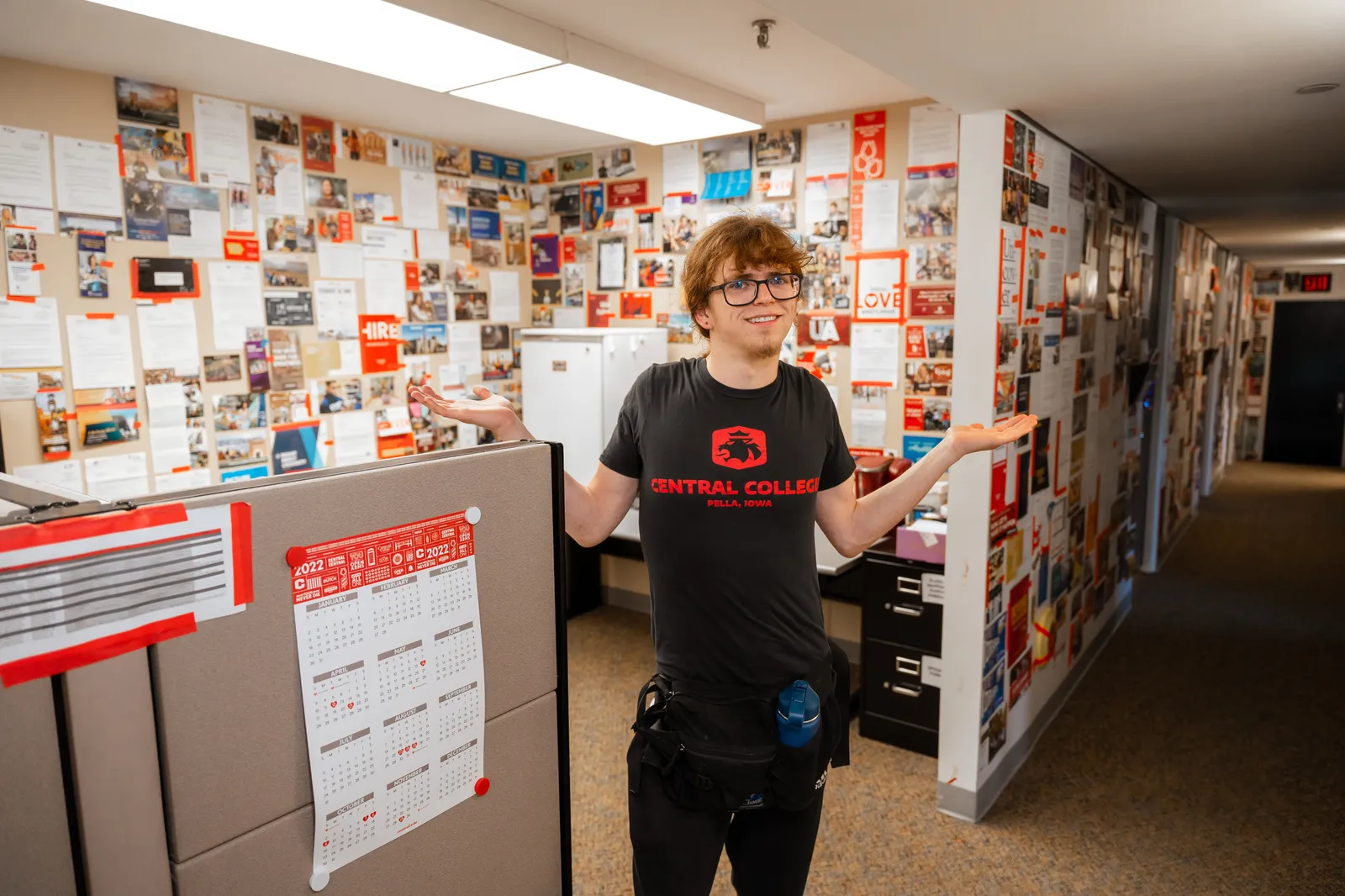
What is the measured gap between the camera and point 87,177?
9.92 feet

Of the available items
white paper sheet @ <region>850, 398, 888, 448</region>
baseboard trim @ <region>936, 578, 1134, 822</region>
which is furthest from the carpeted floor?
white paper sheet @ <region>850, 398, 888, 448</region>

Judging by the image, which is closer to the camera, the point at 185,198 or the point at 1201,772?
the point at 1201,772

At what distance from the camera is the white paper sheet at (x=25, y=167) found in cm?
283

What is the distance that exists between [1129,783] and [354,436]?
348cm

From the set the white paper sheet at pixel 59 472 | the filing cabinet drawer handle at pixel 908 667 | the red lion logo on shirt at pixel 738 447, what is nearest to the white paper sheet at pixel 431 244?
the white paper sheet at pixel 59 472

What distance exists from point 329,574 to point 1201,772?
3.34m

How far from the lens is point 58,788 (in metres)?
0.72

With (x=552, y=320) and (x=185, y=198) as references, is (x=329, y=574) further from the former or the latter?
(x=552, y=320)

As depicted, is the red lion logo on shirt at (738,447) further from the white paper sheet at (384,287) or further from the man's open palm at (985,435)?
the white paper sheet at (384,287)

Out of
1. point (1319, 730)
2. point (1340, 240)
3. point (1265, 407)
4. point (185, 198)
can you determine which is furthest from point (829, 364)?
point (1265, 407)

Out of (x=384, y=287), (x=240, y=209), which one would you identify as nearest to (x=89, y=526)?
(x=240, y=209)

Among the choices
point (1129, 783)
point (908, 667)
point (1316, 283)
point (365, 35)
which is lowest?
point (1129, 783)

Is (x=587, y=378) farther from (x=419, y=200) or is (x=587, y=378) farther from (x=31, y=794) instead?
(x=31, y=794)

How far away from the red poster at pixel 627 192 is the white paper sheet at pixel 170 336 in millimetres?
2127
